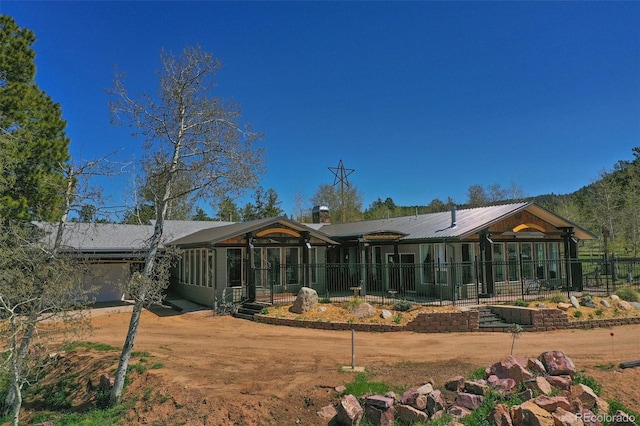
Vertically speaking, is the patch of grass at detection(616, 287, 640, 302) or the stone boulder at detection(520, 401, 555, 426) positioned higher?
the patch of grass at detection(616, 287, 640, 302)

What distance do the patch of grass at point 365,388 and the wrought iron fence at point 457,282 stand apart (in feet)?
27.9

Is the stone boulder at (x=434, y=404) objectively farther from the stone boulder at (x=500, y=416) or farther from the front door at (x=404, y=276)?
the front door at (x=404, y=276)

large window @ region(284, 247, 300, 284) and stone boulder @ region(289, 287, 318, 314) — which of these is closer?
stone boulder @ region(289, 287, 318, 314)

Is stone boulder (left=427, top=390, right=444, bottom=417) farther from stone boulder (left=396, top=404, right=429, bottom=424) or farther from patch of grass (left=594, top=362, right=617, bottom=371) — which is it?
patch of grass (left=594, top=362, right=617, bottom=371)

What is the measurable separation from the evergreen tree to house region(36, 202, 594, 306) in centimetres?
211

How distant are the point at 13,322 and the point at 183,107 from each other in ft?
19.1

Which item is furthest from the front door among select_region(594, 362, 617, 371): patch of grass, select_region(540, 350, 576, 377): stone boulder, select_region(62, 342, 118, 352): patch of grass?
select_region(62, 342, 118, 352): patch of grass

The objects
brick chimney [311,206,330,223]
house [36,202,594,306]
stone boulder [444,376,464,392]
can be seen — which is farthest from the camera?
brick chimney [311,206,330,223]

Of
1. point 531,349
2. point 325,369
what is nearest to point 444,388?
point 325,369

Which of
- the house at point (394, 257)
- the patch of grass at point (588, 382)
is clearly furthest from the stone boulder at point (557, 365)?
the house at point (394, 257)

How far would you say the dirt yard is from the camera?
8.40 m

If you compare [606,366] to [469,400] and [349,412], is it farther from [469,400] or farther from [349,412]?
[349,412]

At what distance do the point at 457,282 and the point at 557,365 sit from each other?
10330 millimetres

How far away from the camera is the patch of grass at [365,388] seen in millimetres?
8383
